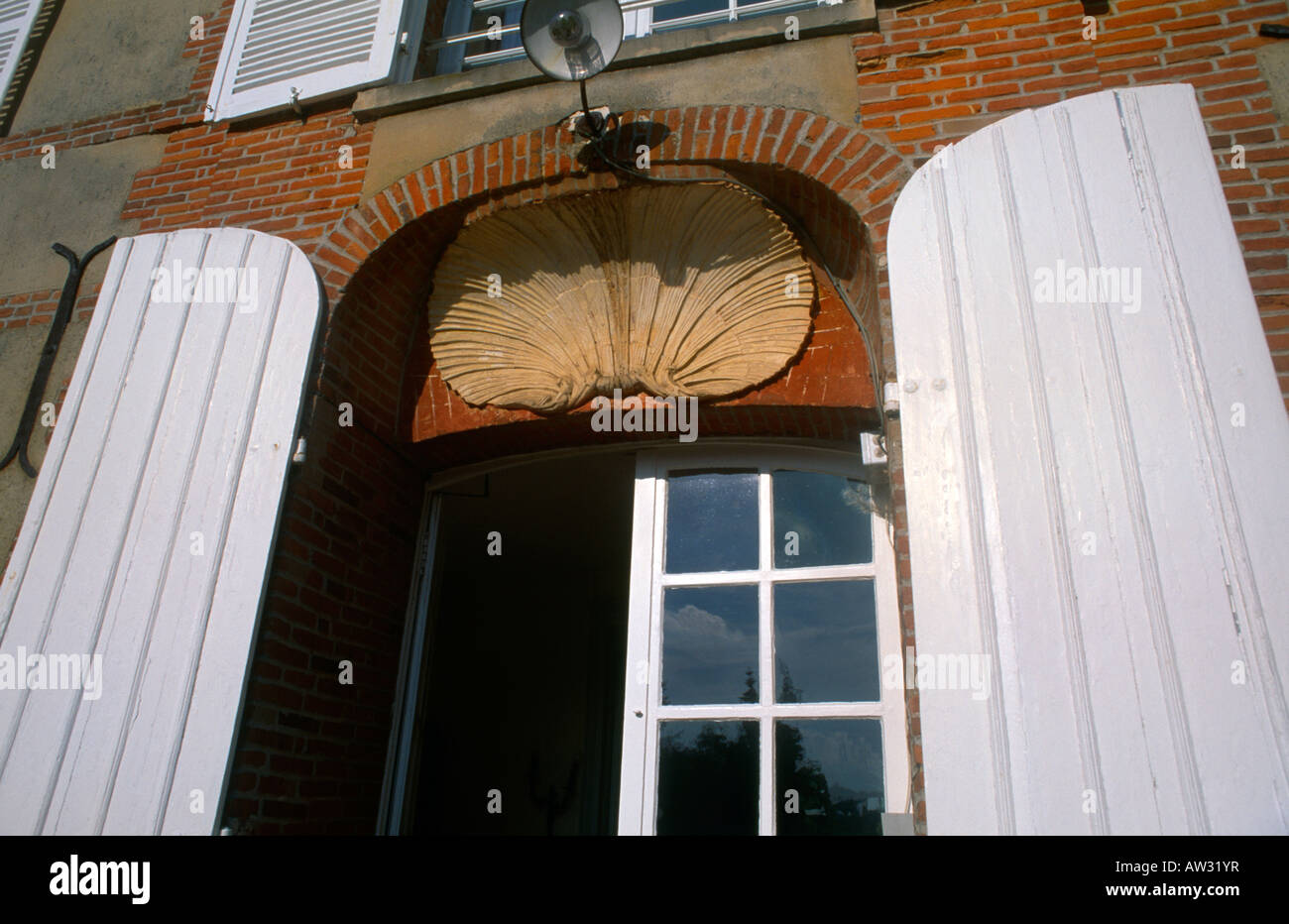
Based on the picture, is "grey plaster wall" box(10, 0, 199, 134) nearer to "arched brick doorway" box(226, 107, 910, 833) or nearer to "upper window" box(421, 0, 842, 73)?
"upper window" box(421, 0, 842, 73)

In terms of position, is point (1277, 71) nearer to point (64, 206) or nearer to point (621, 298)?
point (621, 298)

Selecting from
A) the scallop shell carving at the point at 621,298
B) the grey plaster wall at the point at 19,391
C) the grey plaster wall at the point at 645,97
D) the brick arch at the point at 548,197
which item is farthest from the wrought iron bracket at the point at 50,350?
the scallop shell carving at the point at 621,298

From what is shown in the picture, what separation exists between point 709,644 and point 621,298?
4.61 ft

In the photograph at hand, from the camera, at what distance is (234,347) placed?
3109mm

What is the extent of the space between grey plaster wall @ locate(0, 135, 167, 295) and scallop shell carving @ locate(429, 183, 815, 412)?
62.8 inches

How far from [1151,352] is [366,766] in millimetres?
2989

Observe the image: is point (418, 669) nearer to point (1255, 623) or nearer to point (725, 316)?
point (725, 316)

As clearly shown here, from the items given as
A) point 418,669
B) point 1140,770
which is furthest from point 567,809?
point 1140,770

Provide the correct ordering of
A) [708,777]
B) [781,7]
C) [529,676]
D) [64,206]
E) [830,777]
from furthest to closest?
1. [529,676]
2. [64,206]
3. [781,7]
4. [708,777]
5. [830,777]

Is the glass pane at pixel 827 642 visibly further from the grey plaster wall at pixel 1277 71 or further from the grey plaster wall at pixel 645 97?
the grey plaster wall at pixel 1277 71

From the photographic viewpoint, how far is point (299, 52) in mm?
3934

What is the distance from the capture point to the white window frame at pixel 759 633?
285 centimetres

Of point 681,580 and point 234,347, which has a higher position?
point 234,347

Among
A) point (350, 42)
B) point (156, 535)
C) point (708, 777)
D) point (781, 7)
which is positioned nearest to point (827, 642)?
point (708, 777)
